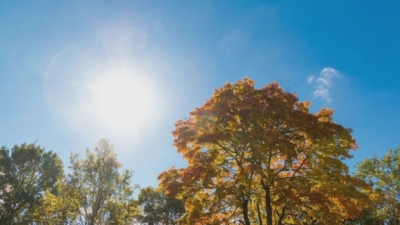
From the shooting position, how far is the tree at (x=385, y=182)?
29.5m

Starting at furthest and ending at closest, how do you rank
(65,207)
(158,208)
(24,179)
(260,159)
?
(158,208)
(24,179)
(65,207)
(260,159)

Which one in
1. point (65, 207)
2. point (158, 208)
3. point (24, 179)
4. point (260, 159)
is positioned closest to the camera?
point (260, 159)

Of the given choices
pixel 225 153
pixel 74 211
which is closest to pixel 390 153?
pixel 225 153

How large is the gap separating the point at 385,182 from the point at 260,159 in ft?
87.7

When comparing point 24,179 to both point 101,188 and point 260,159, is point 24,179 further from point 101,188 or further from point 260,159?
point 260,159

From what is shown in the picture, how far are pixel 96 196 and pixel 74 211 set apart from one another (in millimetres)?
1512

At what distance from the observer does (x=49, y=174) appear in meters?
30.7

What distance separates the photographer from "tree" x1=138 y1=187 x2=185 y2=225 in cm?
3984

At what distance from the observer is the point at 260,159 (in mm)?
13000

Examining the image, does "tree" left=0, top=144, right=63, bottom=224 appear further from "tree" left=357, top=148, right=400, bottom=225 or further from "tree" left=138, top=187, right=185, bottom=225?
"tree" left=357, top=148, right=400, bottom=225

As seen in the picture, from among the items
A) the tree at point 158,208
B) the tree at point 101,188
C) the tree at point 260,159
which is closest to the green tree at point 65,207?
the tree at point 101,188

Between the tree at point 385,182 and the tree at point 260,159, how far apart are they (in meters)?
20.5

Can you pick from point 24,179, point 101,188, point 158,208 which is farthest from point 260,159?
point 158,208

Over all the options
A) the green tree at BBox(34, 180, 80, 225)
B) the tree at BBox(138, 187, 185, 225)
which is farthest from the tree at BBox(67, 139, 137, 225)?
the tree at BBox(138, 187, 185, 225)
